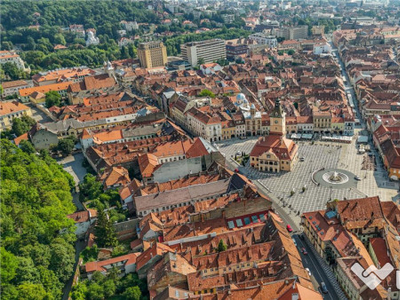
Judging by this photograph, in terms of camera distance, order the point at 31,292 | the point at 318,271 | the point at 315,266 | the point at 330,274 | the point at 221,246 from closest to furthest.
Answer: the point at 31,292
the point at 330,274
the point at 221,246
the point at 318,271
the point at 315,266

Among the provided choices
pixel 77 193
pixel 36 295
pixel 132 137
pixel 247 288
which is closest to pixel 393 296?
pixel 247 288

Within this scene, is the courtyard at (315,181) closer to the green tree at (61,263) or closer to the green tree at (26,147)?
the green tree at (61,263)

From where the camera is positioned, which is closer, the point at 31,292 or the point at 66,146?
the point at 31,292

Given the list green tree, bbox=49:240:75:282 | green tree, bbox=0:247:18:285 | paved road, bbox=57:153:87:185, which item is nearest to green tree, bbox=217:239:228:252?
green tree, bbox=49:240:75:282

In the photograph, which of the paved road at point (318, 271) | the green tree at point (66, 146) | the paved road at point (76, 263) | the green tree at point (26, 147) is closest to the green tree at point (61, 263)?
the paved road at point (76, 263)

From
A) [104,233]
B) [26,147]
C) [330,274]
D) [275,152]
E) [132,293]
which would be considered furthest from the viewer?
[26,147]

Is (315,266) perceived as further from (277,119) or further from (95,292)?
(277,119)

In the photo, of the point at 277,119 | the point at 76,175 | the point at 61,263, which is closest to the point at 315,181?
the point at 277,119
